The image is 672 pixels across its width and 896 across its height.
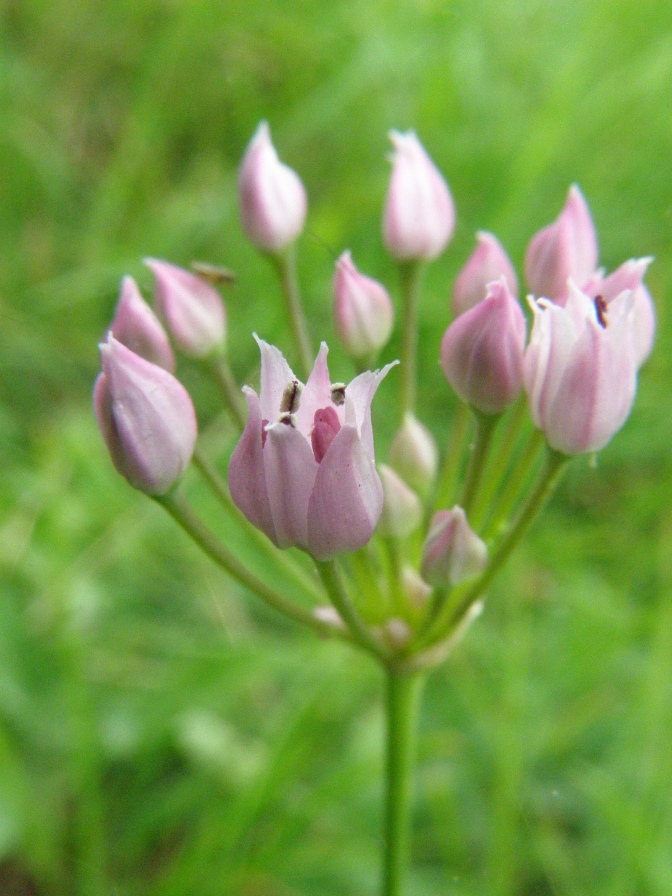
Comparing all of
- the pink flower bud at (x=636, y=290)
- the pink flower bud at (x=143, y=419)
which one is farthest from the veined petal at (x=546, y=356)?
the pink flower bud at (x=143, y=419)

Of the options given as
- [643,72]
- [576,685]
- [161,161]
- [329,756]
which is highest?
[643,72]

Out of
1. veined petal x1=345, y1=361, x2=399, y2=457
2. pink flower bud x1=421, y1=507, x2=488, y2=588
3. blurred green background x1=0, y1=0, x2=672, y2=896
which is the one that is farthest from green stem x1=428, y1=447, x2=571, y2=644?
blurred green background x1=0, y1=0, x2=672, y2=896

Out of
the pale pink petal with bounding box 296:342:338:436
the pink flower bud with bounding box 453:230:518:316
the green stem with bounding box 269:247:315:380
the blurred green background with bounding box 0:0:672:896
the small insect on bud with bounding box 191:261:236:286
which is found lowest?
the blurred green background with bounding box 0:0:672:896

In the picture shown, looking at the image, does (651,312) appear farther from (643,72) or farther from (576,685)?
(643,72)

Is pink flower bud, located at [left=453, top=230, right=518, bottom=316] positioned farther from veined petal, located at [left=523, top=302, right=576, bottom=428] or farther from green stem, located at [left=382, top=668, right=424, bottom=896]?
green stem, located at [left=382, top=668, right=424, bottom=896]

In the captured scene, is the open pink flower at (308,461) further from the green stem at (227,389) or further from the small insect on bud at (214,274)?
the small insect on bud at (214,274)

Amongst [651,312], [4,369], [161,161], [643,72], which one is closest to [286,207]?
[651,312]
